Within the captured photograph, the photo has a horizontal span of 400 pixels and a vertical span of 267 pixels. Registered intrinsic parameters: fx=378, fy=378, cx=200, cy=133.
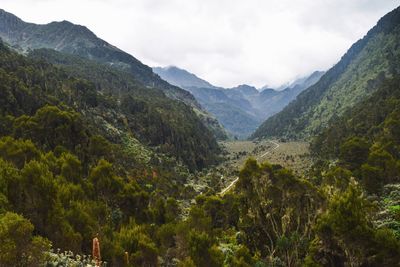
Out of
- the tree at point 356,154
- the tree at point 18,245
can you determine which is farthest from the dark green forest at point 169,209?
the tree at point 356,154

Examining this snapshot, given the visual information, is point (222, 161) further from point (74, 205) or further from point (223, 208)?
point (74, 205)

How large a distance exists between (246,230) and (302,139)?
167935 millimetres

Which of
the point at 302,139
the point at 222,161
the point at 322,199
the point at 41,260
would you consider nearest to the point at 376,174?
the point at 322,199

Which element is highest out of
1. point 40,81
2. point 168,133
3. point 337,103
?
point 337,103

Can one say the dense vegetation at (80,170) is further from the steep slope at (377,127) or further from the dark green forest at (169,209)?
the steep slope at (377,127)

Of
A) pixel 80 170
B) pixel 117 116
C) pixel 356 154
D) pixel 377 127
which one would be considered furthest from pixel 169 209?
pixel 117 116

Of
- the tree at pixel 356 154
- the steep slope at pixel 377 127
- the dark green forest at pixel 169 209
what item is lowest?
the dark green forest at pixel 169 209

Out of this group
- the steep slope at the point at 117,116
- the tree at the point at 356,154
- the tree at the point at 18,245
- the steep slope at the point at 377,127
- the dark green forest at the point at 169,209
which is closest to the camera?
the tree at the point at 18,245

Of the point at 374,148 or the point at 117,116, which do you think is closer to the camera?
the point at 374,148

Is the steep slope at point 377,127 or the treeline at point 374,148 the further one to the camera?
the steep slope at point 377,127

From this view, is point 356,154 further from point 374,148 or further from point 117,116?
point 117,116

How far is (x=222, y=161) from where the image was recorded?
419 feet

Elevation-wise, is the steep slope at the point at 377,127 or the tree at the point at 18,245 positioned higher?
the steep slope at the point at 377,127

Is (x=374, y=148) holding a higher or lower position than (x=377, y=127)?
lower
